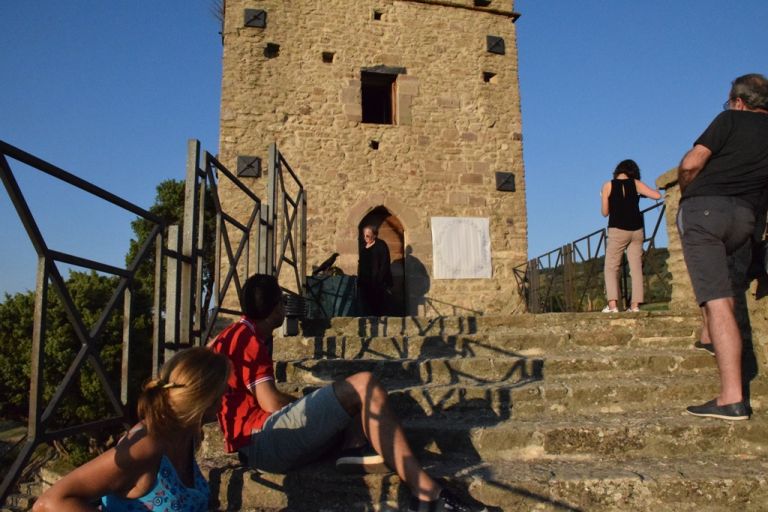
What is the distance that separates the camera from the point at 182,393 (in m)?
1.57

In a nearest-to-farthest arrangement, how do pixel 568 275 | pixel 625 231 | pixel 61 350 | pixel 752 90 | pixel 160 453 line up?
pixel 160 453 < pixel 752 90 < pixel 625 231 < pixel 568 275 < pixel 61 350

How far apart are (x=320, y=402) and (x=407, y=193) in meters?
6.77

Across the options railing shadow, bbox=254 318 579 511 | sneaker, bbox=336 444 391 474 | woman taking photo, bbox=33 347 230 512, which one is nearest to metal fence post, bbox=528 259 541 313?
railing shadow, bbox=254 318 579 511

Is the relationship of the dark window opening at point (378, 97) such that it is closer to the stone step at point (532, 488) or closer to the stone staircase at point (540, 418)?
the stone staircase at point (540, 418)

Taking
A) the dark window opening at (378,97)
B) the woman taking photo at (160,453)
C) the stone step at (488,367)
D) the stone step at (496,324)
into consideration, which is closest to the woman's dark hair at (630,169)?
the stone step at (496,324)

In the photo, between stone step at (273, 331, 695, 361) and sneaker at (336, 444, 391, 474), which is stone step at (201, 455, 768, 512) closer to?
sneaker at (336, 444, 391, 474)

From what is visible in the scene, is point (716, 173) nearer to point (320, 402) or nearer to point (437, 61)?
point (320, 402)

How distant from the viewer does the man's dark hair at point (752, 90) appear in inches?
106

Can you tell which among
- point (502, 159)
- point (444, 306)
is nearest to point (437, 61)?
point (502, 159)

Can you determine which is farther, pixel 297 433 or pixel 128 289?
pixel 128 289

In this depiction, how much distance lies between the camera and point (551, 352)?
12.1ft

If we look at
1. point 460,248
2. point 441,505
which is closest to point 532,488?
point 441,505

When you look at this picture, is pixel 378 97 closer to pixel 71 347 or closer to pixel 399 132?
pixel 399 132

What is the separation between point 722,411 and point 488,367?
4.11 feet
